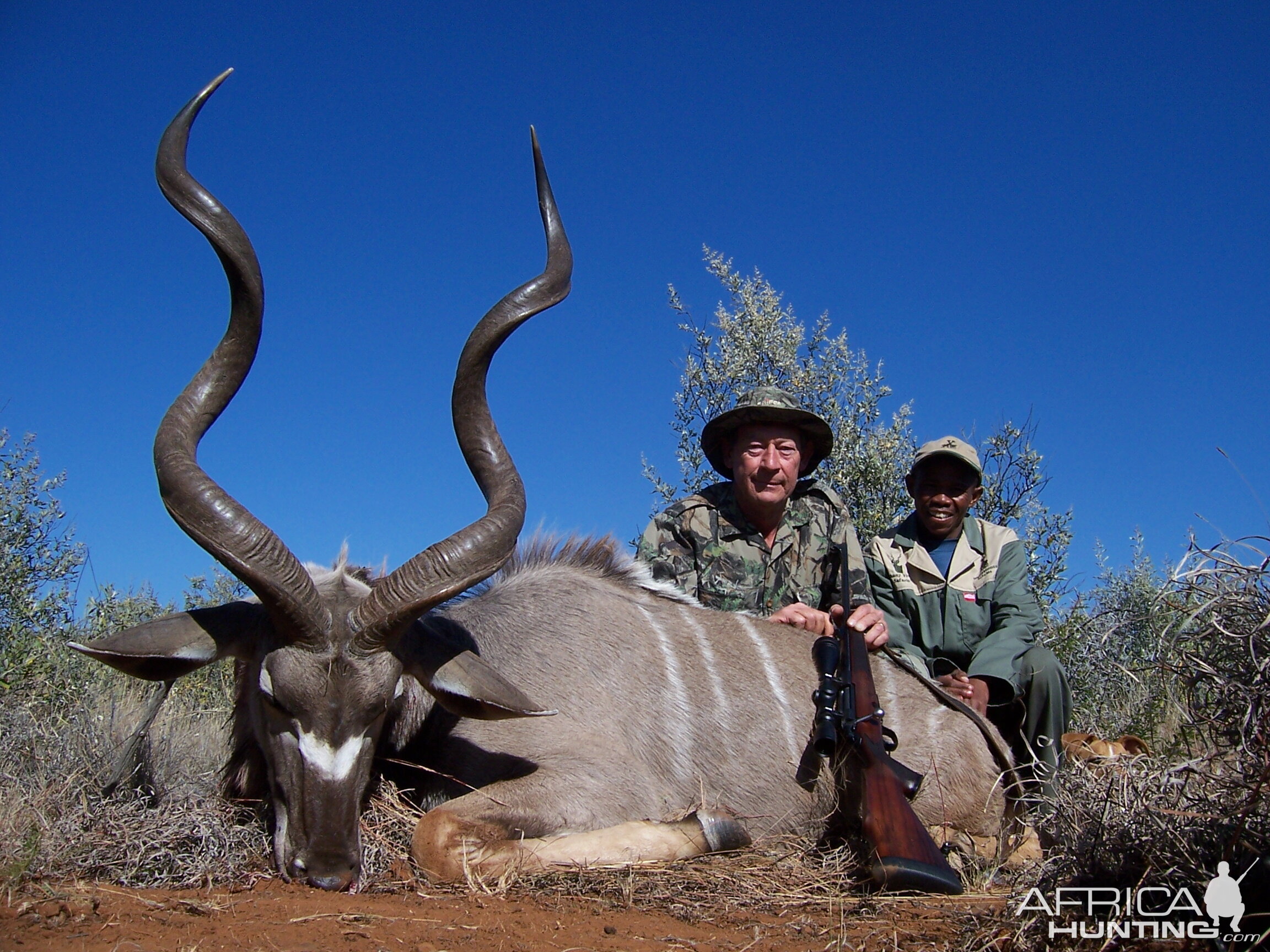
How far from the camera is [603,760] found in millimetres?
3523

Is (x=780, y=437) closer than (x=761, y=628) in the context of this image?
No

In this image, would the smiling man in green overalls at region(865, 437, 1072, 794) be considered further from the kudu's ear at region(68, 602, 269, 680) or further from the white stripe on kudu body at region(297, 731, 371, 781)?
the kudu's ear at region(68, 602, 269, 680)

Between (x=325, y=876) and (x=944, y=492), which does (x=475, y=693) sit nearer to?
(x=325, y=876)

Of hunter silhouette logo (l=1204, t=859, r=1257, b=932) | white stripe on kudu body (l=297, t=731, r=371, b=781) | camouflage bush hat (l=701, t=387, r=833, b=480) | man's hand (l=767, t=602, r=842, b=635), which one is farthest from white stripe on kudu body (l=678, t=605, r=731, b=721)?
hunter silhouette logo (l=1204, t=859, r=1257, b=932)

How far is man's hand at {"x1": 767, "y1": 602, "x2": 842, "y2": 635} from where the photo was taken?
4422 millimetres

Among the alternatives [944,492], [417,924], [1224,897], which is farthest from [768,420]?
[1224,897]

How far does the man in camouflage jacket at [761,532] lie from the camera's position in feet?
16.2

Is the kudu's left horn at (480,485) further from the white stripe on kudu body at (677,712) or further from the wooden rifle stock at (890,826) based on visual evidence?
the wooden rifle stock at (890,826)

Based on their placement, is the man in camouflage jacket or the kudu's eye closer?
the kudu's eye

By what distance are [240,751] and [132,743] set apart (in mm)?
384

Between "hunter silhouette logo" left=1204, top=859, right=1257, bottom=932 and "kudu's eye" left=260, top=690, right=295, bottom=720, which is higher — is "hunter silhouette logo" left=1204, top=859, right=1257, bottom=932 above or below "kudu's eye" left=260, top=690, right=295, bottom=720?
below

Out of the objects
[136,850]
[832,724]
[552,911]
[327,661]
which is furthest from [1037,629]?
[136,850]

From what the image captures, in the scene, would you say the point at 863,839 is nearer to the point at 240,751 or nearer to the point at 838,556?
the point at 838,556

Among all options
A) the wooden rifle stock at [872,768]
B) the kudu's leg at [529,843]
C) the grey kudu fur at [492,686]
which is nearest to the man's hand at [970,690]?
the grey kudu fur at [492,686]
